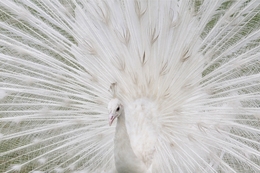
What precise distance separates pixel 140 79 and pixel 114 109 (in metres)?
0.43

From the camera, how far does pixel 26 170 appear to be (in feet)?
11.6

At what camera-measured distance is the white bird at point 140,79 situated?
9.34 feet

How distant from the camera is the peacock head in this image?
2.51 metres

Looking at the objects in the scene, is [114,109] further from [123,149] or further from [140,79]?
[140,79]

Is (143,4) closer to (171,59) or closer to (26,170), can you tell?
(171,59)

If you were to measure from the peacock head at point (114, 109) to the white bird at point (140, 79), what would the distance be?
53mm

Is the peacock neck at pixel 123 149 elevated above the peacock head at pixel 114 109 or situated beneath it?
situated beneath

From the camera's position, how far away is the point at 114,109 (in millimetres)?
2535

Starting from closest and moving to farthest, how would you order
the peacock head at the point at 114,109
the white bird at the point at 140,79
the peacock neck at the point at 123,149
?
the peacock head at the point at 114,109 < the peacock neck at the point at 123,149 < the white bird at the point at 140,79

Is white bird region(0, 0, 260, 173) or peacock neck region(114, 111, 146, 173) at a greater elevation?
white bird region(0, 0, 260, 173)

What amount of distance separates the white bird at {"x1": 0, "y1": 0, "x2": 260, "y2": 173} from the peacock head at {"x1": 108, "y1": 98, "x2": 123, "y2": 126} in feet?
0.17

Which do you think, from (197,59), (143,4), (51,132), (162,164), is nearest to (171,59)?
(197,59)

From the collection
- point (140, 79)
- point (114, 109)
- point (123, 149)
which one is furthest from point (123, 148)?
point (140, 79)

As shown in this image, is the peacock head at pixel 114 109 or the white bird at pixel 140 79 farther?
the white bird at pixel 140 79
